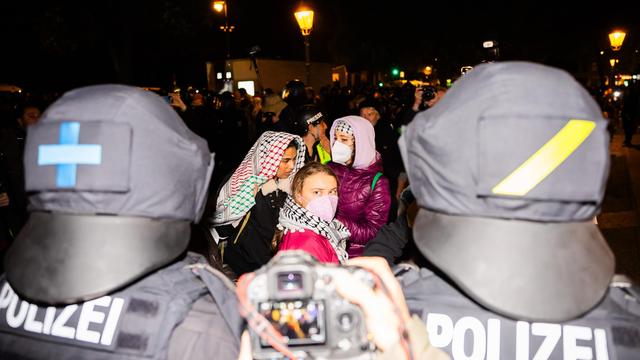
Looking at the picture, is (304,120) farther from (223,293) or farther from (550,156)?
(550,156)

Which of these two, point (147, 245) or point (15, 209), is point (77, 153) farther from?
point (15, 209)

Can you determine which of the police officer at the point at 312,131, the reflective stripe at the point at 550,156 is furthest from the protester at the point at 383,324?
the police officer at the point at 312,131

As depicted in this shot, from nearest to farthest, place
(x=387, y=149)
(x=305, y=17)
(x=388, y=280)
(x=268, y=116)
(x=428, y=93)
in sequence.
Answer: (x=388, y=280), (x=428, y=93), (x=387, y=149), (x=268, y=116), (x=305, y=17)

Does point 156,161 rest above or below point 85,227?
above

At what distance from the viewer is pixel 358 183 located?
14.9 feet

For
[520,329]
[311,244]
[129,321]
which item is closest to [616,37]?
[311,244]

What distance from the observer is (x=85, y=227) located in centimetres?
162

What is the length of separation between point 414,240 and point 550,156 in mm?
506

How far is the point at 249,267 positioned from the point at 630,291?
290cm

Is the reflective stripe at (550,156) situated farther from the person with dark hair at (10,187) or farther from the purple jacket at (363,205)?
the person with dark hair at (10,187)

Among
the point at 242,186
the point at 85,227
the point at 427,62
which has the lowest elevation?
the point at 242,186

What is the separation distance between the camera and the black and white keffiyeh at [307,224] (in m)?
3.37

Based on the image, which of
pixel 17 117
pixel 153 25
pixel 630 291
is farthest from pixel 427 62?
pixel 630 291

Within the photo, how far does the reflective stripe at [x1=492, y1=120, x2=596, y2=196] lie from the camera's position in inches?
53.7
